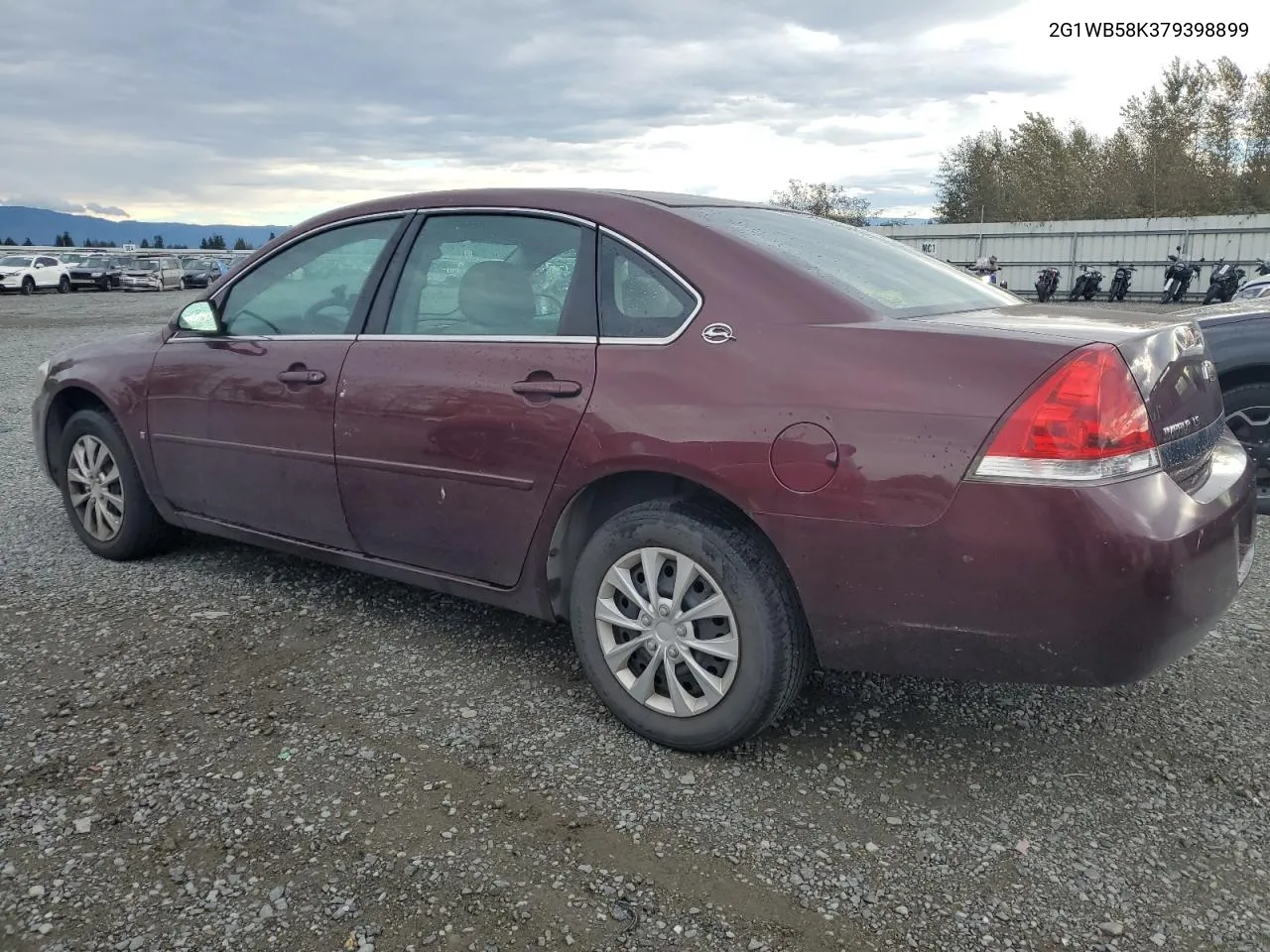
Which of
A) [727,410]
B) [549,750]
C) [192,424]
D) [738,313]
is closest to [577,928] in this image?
[549,750]

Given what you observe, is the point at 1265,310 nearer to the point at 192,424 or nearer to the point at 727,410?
the point at 727,410

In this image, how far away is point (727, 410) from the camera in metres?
2.71

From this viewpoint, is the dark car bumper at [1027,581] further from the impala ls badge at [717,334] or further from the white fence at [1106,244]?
the white fence at [1106,244]

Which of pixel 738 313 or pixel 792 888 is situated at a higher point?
pixel 738 313

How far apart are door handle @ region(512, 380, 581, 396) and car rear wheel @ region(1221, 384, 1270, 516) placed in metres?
4.17

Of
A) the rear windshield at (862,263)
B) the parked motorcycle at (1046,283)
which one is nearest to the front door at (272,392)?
the rear windshield at (862,263)

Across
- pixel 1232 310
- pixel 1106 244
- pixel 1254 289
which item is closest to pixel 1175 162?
pixel 1106 244

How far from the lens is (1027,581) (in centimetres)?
239

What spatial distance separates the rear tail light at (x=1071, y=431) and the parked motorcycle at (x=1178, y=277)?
2466 centimetres

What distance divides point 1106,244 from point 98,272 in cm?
3668

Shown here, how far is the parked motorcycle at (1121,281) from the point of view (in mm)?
25391

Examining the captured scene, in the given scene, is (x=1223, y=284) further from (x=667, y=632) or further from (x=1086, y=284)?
(x=667, y=632)

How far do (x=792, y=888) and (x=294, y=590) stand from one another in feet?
9.00

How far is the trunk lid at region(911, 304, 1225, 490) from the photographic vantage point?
249cm
